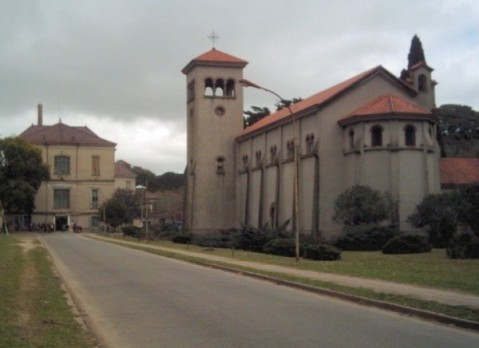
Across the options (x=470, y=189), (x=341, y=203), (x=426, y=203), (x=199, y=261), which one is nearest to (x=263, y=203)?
(x=341, y=203)

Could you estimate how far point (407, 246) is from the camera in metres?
36.1

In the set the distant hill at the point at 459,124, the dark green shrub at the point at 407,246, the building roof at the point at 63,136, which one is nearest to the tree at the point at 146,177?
the building roof at the point at 63,136

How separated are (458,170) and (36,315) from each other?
48.0m

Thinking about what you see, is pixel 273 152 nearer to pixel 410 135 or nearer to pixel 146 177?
pixel 410 135

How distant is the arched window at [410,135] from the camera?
163 ft

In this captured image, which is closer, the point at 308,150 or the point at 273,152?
the point at 308,150

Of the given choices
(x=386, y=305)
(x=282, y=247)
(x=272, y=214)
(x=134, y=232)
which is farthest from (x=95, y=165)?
(x=386, y=305)

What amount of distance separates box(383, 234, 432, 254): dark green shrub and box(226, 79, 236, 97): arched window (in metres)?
36.7

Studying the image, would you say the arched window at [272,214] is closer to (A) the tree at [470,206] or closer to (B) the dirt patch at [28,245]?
(B) the dirt patch at [28,245]

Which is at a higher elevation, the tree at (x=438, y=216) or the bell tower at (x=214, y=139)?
the bell tower at (x=214, y=139)

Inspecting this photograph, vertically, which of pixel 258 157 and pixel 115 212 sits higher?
pixel 258 157

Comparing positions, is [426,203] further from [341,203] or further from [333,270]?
[333,270]

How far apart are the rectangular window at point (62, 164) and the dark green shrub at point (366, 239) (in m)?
64.8

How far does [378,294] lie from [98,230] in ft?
275
